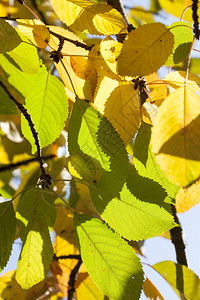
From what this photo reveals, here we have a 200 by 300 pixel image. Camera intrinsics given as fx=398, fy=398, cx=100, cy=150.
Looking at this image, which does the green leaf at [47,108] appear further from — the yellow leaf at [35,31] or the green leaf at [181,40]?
the green leaf at [181,40]

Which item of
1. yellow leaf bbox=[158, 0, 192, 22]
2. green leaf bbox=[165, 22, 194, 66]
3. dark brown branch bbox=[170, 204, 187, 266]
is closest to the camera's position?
green leaf bbox=[165, 22, 194, 66]

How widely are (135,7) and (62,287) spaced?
1137mm

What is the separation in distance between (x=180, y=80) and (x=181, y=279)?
531mm

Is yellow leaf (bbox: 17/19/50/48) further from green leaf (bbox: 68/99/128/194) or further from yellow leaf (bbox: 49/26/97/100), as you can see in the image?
green leaf (bbox: 68/99/128/194)

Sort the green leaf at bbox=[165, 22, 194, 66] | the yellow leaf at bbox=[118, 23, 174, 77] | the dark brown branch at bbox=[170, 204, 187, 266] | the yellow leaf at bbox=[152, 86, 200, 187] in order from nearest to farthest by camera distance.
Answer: the yellow leaf at bbox=[152, 86, 200, 187], the yellow leaf at bbox=[118, 23, 174, 77], the green leaf at bbox=[165, 22, 194, 66], the dark brown branch at bbox=[170, 204, 187, 266]

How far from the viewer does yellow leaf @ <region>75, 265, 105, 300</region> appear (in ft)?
4.17

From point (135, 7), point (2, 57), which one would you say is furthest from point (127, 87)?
point (135, 7)

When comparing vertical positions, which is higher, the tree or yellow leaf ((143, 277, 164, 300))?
the tree

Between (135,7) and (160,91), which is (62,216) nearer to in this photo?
(160,91)

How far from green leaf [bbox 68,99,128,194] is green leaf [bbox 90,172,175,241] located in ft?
0.11

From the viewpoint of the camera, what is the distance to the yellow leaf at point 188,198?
732 millimetres

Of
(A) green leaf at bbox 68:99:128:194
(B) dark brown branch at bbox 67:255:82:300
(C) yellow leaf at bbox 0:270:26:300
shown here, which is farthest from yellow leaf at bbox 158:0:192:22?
(C) yellow leaf at bbox 0:270:26:300

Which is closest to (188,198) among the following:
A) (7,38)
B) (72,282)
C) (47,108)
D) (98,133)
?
(98,133)

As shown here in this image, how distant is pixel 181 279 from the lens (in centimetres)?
102
